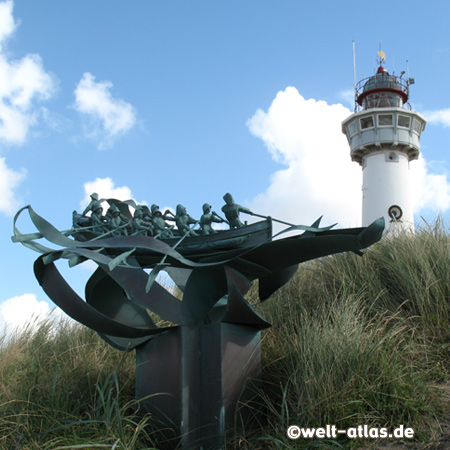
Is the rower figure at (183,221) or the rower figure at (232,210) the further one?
the rower figure at (183,221)

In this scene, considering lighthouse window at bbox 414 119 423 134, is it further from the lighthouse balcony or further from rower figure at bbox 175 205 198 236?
rower figure at bbox 175 205 198 236

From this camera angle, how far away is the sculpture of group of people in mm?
7387

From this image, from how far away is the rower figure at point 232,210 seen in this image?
24.0 feet

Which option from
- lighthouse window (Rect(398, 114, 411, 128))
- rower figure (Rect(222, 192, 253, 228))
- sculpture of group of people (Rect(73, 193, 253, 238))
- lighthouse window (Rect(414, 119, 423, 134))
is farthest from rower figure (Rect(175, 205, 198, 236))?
lighthouse window (Rect(414, 119, 423, 134))

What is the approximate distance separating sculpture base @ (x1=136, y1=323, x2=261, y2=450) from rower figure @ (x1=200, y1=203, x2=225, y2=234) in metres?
1.32

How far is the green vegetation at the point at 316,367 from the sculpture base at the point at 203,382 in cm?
24

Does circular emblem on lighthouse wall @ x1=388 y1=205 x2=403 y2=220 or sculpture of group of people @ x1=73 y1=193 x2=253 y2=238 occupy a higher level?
circular emblem on lighthouse wall @ x1=388 y1=205 x2=403 y2=220

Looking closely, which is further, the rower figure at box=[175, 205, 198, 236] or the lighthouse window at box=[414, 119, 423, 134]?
the lighthouse window at box=[414, 119, 423, 134]

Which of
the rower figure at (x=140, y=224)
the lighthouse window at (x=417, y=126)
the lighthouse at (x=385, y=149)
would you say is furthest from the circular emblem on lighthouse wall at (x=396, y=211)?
the rower figure at (x=140, y=224)

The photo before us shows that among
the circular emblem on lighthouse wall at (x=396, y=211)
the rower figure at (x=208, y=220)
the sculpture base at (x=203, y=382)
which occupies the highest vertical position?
the circular emblem on lighthouse wall at (x=396, y=211)

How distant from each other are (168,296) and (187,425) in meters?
1.68

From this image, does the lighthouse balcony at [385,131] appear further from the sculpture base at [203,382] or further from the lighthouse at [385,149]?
the sculpture base at [203,382]

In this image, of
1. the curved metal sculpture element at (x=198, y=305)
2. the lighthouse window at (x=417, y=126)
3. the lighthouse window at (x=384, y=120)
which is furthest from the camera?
the lighthouse window at (x=417, y=126)

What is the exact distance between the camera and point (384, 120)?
84.5 ft
